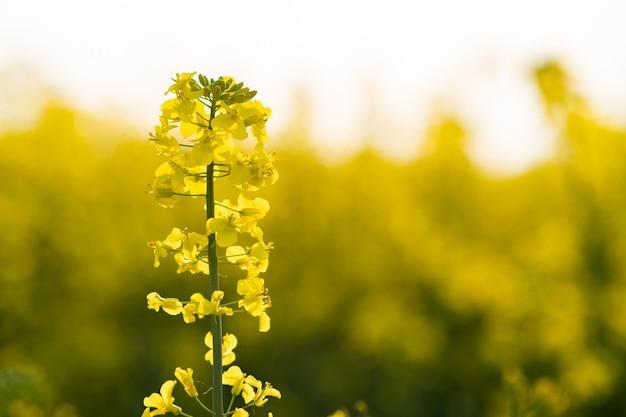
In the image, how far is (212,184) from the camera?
2223 millimetres

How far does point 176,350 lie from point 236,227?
8.25 m

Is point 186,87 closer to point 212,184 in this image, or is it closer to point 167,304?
point 212,184

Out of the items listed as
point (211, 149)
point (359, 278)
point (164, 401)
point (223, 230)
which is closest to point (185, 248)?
point (223, 230)

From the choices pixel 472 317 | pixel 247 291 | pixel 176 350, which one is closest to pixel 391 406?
pixel 472 317

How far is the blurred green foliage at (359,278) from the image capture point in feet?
32.0

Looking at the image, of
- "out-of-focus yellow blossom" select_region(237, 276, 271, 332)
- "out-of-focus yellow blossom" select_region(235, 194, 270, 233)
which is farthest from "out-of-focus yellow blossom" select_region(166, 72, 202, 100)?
"out-of-focus yellow blossom" select_region(237, 276, 271, 332)

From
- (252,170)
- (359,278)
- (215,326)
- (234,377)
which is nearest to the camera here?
(215,326)

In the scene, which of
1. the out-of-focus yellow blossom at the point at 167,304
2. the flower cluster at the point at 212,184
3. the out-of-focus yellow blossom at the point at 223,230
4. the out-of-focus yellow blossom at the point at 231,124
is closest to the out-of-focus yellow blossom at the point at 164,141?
the flower cluster at the point at 212,184

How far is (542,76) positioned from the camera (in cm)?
951

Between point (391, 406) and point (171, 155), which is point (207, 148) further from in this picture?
point (391, 406)

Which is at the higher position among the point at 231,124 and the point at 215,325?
the point at 231,124

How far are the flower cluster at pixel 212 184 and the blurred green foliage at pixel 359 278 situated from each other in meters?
6.99

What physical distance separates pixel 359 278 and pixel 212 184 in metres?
8.89

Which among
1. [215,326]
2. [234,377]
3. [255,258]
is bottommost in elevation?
[234,377]
